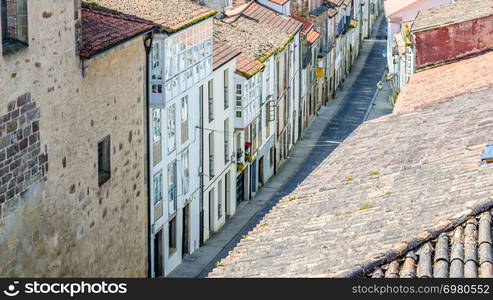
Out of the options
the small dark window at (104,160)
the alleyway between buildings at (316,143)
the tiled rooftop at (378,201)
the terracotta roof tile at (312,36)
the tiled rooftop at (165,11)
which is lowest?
the alleyway between buildings at (316,143)

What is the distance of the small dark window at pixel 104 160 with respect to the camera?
38188 millimetres

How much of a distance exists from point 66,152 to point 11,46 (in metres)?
4.53

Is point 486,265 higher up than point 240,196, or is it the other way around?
point 486,265

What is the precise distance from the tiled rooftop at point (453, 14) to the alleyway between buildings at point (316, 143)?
463 inches

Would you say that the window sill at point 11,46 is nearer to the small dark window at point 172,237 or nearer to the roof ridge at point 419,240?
the roof ridge at point 419,240

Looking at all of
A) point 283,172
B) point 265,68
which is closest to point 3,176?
point 265,68

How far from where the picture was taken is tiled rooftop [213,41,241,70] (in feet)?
179

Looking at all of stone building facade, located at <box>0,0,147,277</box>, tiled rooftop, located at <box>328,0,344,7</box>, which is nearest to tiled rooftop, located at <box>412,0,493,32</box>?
stone building facade, located at <box>0,0,147,277</box>

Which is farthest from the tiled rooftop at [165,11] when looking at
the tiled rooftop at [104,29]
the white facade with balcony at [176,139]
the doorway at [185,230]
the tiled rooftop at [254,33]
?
the tiled rooftop at [254,33]

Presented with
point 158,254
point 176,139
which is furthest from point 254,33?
point 158,254

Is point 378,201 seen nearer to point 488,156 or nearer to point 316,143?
point 488,156

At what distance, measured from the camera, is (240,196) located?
61875mm

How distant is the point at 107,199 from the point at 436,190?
16665 mm

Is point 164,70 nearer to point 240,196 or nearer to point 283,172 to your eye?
point 240,196
